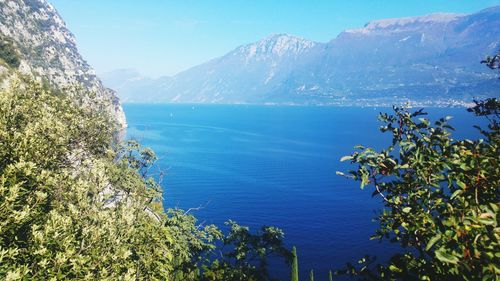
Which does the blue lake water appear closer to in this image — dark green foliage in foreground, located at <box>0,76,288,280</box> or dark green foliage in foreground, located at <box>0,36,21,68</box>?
dark green foliage in foreground, located at <box>0,76,288,280</box>

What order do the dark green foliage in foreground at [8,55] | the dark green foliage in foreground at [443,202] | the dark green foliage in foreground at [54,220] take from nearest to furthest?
the dark green foliage in foreground at [443,202] → the dark green foliage in foreground at [54,220] → the dark green foliage in foreground at [8,55]

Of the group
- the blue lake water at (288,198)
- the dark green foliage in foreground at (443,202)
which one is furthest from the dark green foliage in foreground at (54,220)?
the blue lake water at (288,198)

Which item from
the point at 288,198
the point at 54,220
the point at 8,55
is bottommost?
the point at 288,198

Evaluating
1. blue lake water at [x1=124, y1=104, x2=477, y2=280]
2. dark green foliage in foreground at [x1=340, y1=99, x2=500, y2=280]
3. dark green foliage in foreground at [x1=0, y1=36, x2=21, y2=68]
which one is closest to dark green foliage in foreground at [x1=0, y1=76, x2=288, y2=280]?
dark green foliage in foreground at [x1=340, y1=99, x2=500, y2=280]

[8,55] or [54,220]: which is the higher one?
[8,55]

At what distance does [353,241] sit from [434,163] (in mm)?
77015

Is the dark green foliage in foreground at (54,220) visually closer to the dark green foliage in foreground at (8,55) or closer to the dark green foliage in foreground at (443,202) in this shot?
the dark green foliage in foreground at (443,202)

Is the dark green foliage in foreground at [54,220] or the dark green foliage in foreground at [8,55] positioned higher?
the dark green foliage in foreground at [8,55]

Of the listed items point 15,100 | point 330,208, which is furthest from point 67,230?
point 330,208

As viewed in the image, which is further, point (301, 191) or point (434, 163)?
point (301, 191)

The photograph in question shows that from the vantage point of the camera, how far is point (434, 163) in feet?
27.3

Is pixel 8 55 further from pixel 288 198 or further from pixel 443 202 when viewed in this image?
pixel 443 202

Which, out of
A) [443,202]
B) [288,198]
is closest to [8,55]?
[288,198]

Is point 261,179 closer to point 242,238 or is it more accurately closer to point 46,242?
point 242,238
